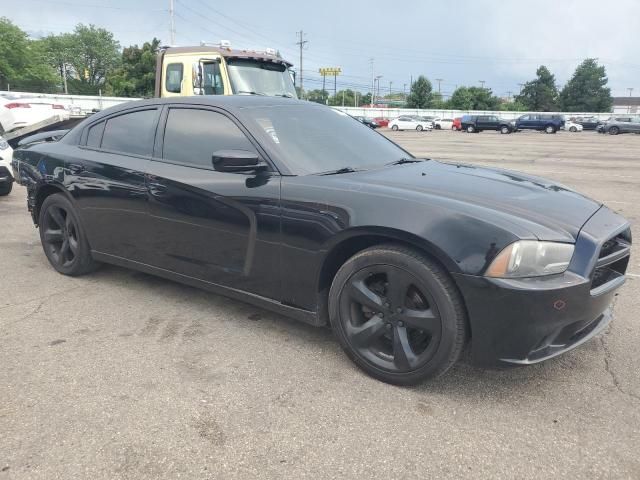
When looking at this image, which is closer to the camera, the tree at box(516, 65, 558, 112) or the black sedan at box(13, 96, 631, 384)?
the black sedan at box(13, 96, 631, 384)

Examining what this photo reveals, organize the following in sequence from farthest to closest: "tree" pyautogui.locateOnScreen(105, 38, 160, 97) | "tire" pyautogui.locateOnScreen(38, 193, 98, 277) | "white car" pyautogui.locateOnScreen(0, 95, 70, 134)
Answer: "tree" pyautogui.locateOnScreen(105, 38, 160, 97) < "white car" pyautogui.locateOnScreen(0, 95, 70, 134) < "tire" pyautogui.locateOnScreen(38, 193, 98, 277)

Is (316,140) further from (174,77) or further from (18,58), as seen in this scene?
(18,58)

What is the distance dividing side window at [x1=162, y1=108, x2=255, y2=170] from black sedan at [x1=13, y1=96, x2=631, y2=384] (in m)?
0.01

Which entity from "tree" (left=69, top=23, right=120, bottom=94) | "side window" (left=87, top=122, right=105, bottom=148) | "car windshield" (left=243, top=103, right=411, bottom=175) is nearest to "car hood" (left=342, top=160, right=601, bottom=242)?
"car windshield" (left=243, top=103, right=411, bottom=175)

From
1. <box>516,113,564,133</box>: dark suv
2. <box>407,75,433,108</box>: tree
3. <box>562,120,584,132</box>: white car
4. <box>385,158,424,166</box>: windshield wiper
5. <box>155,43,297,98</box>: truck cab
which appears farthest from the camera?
<box>407,75,433,108</box>: tree

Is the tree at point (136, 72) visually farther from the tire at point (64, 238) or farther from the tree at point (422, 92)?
the tire at point (64, 238)

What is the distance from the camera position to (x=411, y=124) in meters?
52.3

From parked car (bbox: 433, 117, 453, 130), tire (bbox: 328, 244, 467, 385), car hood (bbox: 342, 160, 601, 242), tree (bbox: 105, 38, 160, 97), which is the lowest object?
parked car (bbox: 433, 117, 453, 130)

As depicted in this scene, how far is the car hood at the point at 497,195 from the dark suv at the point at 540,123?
4713 cm

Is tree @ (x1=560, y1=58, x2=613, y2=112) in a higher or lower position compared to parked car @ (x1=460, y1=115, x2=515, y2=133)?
higher

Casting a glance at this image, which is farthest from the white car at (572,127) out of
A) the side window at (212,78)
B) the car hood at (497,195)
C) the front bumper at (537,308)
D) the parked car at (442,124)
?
the front bumper at (537,308)

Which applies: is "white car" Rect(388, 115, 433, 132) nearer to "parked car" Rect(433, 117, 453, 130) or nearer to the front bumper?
"parked car" Rect(433, 117, 453, 130)

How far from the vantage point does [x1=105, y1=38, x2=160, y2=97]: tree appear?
199ft

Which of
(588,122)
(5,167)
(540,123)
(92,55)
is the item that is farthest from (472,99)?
(5,167)
